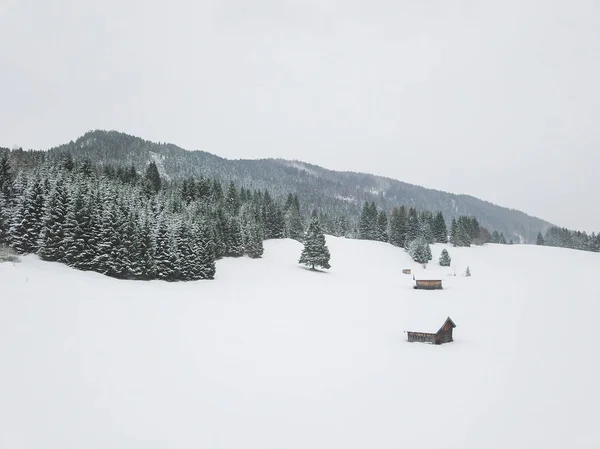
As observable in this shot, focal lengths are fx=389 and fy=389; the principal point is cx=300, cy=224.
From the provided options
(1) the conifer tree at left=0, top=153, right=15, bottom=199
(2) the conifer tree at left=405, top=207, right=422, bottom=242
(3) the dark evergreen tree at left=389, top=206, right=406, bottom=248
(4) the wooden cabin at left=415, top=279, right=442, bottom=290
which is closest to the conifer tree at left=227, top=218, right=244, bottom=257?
(4) the wooden cabin at left=415, top=279, right=442, bottom=290

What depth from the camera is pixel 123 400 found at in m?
18.2

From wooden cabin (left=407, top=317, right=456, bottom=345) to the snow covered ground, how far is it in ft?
2.53

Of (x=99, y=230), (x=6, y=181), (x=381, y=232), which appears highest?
(x=6, y=181)

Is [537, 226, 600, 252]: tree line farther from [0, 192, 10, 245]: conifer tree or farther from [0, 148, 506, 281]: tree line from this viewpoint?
[0, 192, 10, 245]: conifer tree

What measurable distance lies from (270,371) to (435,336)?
18.6m

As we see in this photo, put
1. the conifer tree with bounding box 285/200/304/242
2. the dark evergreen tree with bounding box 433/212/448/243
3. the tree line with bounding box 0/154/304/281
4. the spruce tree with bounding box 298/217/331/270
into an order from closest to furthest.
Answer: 1. the tree line with bounding box 0/154/304/281
2. the spruce tree with bounding box 298/217/331/270
3. the conifer tree with bounding box 285/200/304/242
4. the dark evergreen tree with bounding box 433/212/448/243

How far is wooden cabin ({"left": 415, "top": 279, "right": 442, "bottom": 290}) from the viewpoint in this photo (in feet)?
229

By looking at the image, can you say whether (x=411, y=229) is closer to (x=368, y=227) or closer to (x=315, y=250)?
(x=368, y=227)

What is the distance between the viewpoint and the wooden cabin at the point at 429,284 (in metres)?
69.9

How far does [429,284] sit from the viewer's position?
70.2 meters

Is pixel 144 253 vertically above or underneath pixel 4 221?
underneath

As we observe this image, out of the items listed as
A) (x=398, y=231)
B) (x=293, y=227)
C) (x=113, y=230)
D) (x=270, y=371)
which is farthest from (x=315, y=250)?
(x=270, y=371)

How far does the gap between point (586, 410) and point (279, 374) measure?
57.0 ft

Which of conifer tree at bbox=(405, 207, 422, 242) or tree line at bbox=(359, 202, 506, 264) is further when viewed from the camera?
tree line at bbox=(359, 202, 506, 264)
